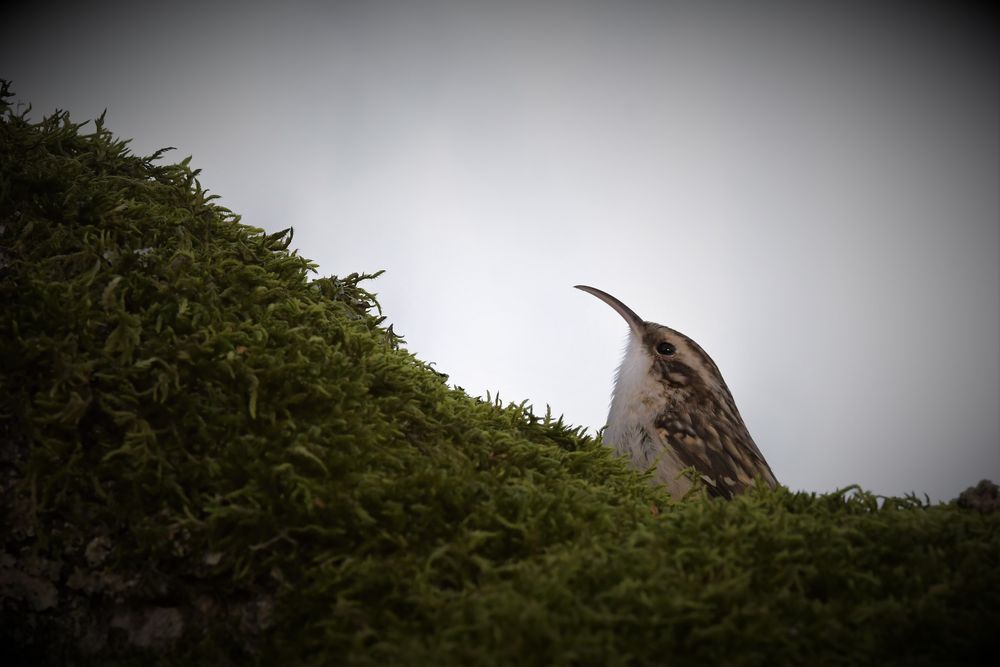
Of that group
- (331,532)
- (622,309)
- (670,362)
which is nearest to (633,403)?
(670,362)

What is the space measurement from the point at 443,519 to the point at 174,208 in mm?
2068

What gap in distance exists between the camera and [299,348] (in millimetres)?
2650

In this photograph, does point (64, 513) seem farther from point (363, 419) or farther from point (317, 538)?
point (363, 419)

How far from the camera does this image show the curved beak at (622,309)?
23.5ft

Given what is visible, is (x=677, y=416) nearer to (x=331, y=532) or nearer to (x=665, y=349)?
(x=665, y=349)

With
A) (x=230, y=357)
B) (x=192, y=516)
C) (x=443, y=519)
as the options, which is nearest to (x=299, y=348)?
Answer: (x=230, y=357)

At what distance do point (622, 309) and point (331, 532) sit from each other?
563 centimetres

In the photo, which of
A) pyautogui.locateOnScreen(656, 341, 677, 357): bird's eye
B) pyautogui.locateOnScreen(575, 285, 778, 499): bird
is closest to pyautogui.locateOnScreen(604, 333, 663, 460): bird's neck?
pyautogui.locateOnScreen(575, 285, 778, 499): bird

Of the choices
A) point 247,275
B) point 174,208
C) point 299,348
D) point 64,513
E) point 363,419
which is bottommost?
point 64,513

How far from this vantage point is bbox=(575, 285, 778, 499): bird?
5.83 m

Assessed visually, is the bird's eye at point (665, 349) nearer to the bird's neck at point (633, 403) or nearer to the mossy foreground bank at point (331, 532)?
the bird's neck at point (633, 403)

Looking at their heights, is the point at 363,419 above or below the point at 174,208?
below

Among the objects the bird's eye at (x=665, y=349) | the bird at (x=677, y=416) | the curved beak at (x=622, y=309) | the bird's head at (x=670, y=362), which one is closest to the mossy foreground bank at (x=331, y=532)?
the bird at (x=677, y=416)

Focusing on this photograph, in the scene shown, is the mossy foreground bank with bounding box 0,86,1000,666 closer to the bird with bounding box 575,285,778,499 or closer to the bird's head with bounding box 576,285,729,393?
the bird with bounding box 575,285,778,499
